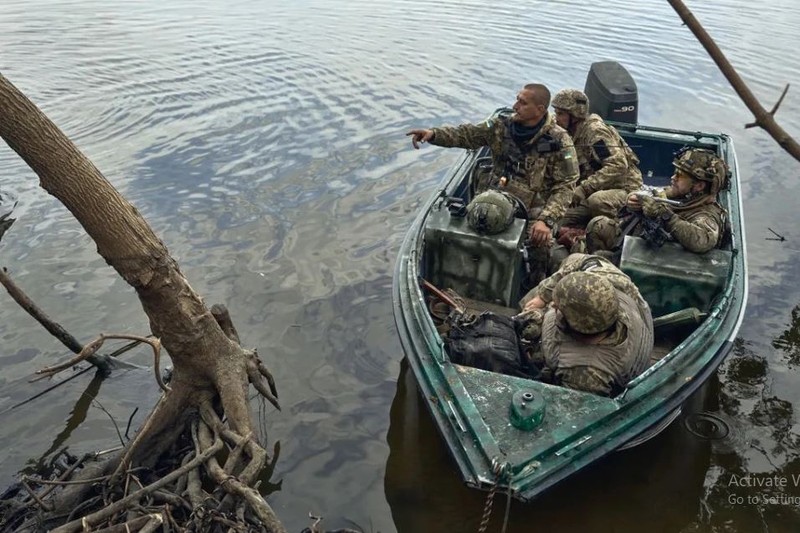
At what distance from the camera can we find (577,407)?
14.6ft

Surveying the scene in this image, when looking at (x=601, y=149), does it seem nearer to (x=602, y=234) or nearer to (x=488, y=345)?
(x=602, y=234)

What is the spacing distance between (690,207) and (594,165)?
1.97 m

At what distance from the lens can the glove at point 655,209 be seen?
578cm

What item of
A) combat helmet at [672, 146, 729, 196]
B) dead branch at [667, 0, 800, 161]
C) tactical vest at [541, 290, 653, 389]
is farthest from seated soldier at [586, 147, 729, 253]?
dead branch at [667, 0, 800, 161]

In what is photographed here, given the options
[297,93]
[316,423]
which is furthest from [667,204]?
[297,93]

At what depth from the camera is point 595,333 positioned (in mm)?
4430

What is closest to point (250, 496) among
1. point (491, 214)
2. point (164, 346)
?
point (164, 346)

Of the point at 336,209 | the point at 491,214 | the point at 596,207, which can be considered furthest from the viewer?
the point at 336,209

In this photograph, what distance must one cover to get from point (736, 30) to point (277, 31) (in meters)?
13.2

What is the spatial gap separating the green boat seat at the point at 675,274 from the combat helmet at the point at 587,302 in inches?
55.0

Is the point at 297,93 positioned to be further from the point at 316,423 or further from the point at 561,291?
the point at 561,291

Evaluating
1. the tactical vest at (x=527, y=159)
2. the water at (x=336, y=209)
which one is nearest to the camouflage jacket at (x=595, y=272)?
the water at (x=336, y=209)

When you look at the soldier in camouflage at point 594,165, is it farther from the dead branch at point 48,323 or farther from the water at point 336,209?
the dead branch at point 48,323

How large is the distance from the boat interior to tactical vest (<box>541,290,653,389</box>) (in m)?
0.83
